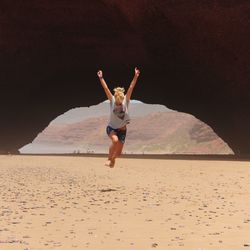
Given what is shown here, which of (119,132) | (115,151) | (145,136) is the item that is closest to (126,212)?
(119,132)

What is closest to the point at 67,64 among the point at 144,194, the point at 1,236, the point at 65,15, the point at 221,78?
the point at 65,15

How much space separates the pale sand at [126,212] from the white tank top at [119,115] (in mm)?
1043

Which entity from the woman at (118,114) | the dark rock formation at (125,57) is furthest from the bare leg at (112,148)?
the dark rock formation at (125,57)

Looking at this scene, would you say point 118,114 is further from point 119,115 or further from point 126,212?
point 126,212

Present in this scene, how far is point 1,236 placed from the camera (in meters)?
4.48

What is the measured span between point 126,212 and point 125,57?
70.2ft

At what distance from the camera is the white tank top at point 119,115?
7809 mm

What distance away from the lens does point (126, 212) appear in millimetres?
5875

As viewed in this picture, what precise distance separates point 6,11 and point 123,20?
506 centimetres

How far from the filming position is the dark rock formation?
1992 cm

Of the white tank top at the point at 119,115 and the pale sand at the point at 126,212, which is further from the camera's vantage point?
the white tank top at the point at 119,115

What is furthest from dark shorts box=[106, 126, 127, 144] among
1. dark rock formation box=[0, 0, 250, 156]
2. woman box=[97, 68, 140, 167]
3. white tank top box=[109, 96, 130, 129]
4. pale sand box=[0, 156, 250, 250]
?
dark rock formation box=[0, 0, 250, 156]

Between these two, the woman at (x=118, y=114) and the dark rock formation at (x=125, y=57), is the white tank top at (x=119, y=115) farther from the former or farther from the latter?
the dark rock formation at (x=125, y=57)

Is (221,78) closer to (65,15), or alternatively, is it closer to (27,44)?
(65,15)
